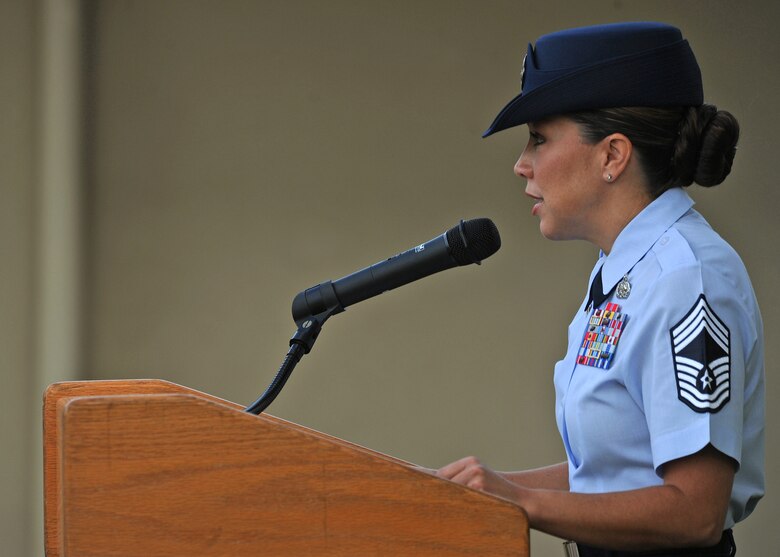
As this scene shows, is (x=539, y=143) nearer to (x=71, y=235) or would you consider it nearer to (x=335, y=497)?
(x=335, y=497)

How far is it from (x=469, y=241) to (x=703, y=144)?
403 mm

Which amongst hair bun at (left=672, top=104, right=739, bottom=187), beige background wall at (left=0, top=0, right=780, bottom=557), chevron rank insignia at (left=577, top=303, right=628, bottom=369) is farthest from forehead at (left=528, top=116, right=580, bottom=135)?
beige background wall at (left=0, top=0, right=780, bottom=557)

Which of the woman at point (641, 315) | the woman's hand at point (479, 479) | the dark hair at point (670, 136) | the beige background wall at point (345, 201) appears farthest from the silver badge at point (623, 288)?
the beige background wall at point (345, 201)

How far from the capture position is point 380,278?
128 cm

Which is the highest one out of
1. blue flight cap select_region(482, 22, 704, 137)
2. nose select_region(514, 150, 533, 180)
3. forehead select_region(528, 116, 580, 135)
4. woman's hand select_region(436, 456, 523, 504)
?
blue flight cap select_region(482, 22, 704, 137)

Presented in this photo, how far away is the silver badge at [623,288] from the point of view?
1405mm

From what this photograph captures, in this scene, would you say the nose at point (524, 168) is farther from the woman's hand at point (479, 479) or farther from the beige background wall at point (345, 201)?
the beige background wall at point (345, 201)

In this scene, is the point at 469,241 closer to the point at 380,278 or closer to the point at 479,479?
the point at 380,278

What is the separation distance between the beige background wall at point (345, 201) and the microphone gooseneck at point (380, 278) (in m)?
2.26

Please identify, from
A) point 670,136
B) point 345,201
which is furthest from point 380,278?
point 345,201

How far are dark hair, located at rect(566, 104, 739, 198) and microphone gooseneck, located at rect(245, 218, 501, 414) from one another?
26 centimetres

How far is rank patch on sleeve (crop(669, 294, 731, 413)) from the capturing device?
3.96ft

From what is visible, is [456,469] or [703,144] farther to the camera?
[703,144]

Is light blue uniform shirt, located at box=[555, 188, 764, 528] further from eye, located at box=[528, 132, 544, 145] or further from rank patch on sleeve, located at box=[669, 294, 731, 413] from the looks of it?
eye, located at box=[528, 132, 544, 145]
